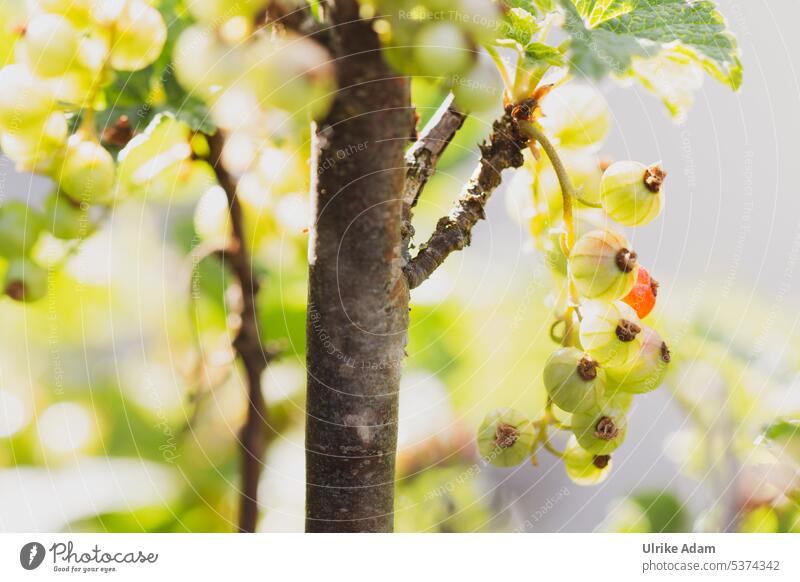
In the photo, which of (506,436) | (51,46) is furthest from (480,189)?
(51,46)

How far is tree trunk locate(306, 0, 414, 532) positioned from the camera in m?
0.28

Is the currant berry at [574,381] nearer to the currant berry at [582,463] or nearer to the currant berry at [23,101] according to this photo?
the currant berry at [582,463]

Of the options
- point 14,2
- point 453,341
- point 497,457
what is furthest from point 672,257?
point 14,2

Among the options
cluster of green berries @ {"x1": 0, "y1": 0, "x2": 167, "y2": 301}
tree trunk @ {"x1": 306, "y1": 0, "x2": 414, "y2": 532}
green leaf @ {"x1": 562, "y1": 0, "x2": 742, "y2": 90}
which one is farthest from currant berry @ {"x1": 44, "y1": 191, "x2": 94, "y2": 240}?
green leaf @ {"x1": 562, "y1": 0, "x2": 742, "y2": 90}

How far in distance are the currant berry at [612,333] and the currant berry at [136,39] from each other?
28 cm

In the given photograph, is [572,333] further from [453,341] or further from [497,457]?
A: [453,341]

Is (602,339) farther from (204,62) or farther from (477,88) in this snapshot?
(204,62)

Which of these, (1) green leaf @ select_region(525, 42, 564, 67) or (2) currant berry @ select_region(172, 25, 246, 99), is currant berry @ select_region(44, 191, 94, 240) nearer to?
(2) currant berry @ select_region(172, 25, 246, 99)

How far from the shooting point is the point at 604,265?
365mm

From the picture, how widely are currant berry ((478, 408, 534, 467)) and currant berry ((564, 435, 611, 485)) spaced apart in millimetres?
27

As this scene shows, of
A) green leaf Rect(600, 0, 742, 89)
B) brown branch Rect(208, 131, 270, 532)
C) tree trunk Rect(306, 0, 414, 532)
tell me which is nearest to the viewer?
tree trunk Rect(306, 0, 414, 532)

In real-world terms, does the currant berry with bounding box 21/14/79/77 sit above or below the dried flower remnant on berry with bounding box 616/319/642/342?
above

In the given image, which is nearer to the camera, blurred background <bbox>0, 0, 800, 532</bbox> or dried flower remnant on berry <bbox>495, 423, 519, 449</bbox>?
dried flower remnant on berry <bbox>495, 423, 519, 449</bbox>

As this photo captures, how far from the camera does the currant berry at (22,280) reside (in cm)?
43
